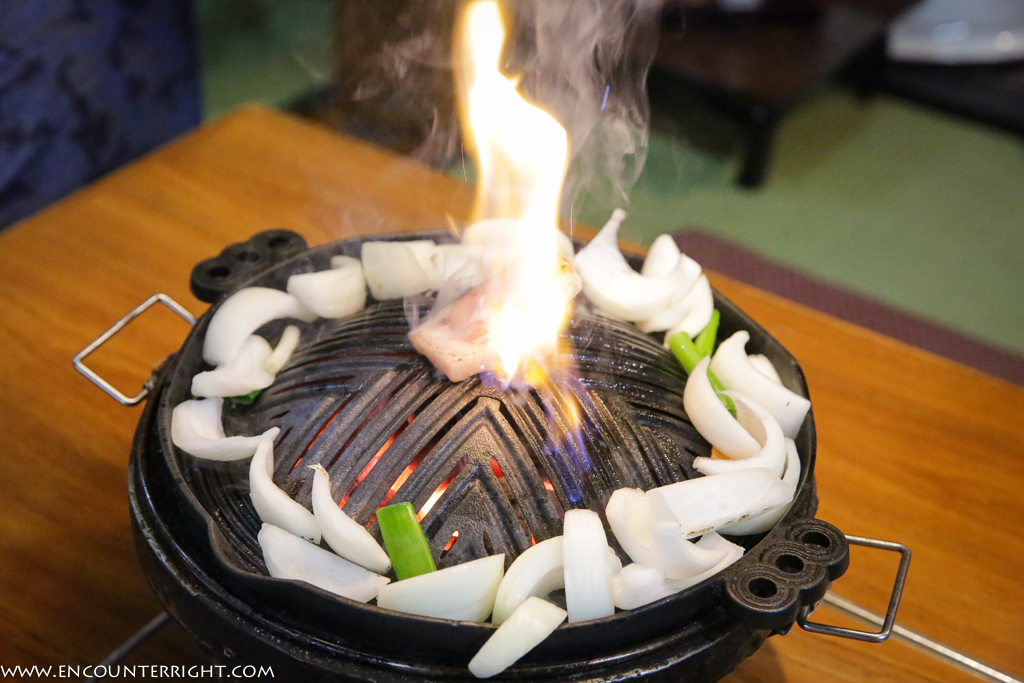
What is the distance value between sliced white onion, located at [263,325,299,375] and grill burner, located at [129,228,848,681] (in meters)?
0.03

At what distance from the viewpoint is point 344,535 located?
1.05 metres

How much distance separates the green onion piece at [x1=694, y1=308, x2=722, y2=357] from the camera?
1.42 meters

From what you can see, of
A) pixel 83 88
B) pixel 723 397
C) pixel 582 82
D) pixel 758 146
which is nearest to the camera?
pixel 723 397

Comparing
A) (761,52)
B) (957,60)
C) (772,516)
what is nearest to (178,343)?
(772,516)

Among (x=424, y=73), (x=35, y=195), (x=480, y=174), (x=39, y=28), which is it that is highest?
(x=480, y=174)

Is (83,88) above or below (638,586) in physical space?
below

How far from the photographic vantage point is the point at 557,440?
1.18 metres

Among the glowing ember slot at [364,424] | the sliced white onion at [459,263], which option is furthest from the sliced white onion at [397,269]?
the glowing ember slot at [364,424]

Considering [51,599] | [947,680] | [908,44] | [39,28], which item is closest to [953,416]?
[947,680]

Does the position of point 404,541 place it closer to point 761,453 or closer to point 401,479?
point 401,479

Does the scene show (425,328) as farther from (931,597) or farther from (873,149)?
(873,149)

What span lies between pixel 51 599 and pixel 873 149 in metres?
4.02

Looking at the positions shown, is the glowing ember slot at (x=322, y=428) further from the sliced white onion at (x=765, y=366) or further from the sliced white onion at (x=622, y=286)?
the sliced white onion at (x=765, y=366)

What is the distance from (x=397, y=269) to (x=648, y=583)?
0.64m
